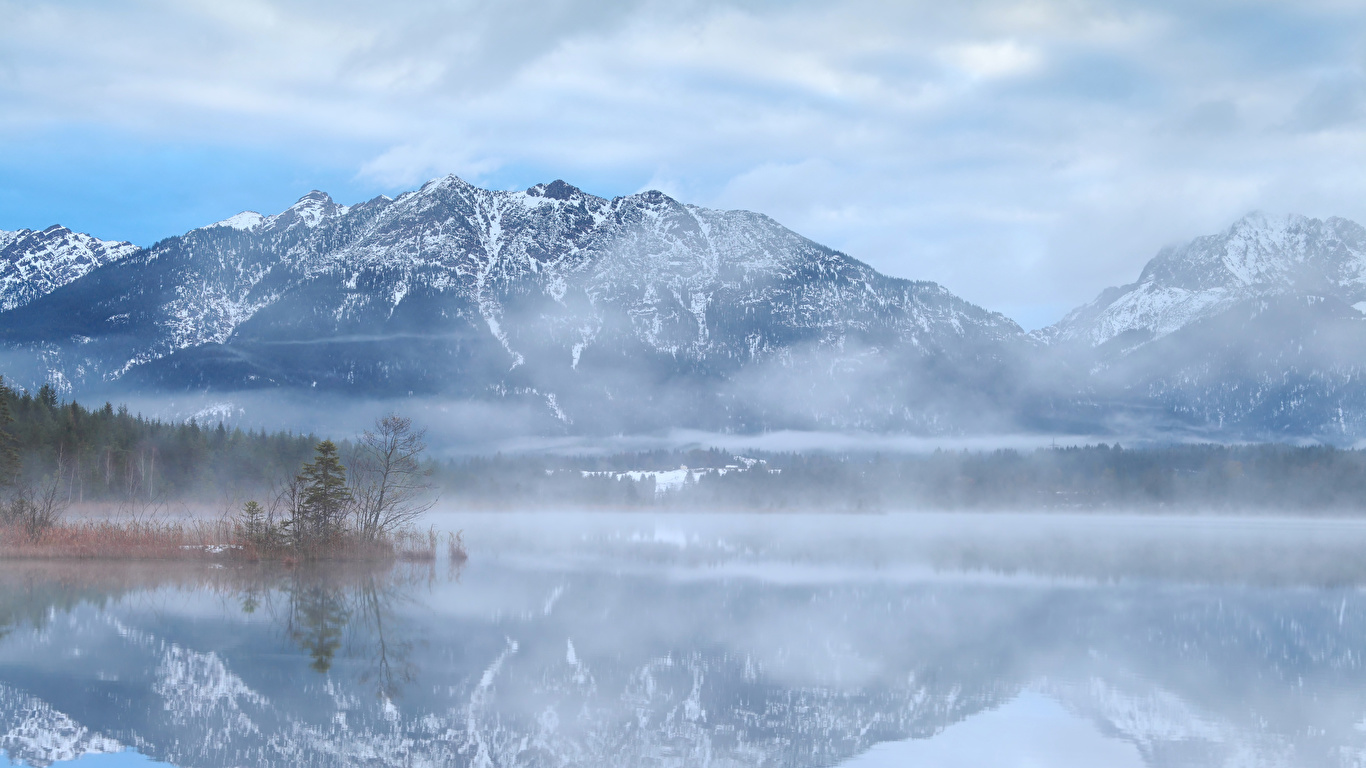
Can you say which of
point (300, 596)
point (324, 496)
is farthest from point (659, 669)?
point (324, 496)

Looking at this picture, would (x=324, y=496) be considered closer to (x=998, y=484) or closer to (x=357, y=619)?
(x=357, y=619)

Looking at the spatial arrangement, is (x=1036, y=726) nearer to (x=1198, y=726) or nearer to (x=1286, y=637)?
(x=1198, y=726)

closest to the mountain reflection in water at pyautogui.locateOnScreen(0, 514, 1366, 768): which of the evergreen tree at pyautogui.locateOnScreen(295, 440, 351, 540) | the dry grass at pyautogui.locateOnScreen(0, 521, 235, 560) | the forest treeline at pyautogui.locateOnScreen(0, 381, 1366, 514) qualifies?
the dry grass at pyautogui.locateOnScreen(0, 521, 235, 560)

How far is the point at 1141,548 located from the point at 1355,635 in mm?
38031

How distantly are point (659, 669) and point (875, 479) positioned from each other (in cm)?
15659

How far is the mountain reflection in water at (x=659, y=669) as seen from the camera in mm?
15445

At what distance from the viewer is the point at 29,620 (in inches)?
933

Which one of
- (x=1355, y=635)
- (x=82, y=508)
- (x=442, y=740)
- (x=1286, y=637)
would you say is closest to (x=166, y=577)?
(x=442, y=740)

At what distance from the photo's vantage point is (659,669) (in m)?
21.1

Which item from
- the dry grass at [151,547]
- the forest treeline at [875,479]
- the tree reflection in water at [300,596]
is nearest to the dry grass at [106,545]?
the dry grass at [151,547]

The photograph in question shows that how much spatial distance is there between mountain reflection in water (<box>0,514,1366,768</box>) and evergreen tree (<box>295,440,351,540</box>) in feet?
8.77

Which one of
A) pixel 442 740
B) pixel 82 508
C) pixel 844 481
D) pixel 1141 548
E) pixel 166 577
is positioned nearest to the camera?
pixel 442 740

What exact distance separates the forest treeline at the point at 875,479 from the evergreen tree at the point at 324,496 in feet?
172

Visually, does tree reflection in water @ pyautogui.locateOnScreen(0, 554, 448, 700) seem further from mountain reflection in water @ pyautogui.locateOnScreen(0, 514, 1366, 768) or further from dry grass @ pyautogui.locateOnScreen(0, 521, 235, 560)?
dry grass @ pyautogui.locateOnScreen(0, 521, 235, 560)
